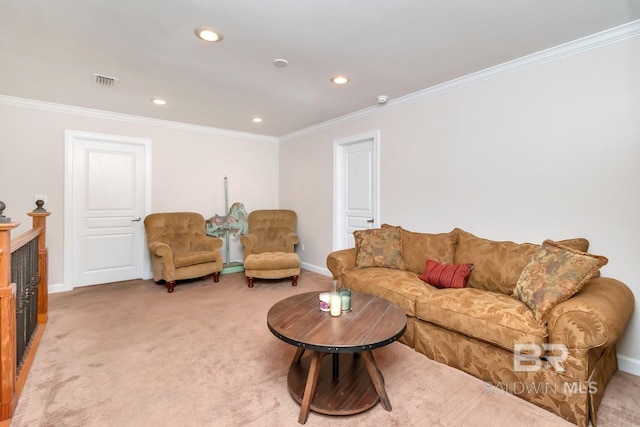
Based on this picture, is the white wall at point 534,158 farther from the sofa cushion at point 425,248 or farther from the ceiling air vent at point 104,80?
the ceiling air vent at point 104,80

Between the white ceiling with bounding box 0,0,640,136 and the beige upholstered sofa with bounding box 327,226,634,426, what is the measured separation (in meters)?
1.54

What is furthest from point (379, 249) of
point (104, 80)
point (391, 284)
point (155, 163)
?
point (155, 163)

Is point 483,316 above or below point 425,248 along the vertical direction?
below

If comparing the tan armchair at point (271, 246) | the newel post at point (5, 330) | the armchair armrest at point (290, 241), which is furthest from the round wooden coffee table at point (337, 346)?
the armchair armrest at point (290, 241)

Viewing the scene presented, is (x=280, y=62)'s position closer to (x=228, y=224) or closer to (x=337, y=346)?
(x=337, y=346)

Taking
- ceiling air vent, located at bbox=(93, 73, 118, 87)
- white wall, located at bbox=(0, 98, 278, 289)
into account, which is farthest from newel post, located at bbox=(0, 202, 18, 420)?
white wall, located at bbox=(0, 98, 278, 289)

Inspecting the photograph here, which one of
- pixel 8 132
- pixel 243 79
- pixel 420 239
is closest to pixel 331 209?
pixel 420 239

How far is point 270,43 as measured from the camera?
2.35 metres

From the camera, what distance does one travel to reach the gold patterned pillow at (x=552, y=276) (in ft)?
6.10

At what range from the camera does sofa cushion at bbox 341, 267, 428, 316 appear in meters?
2.46

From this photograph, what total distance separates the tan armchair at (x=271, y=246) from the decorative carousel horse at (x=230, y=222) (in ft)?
0.73

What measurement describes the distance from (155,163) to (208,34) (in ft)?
9.65

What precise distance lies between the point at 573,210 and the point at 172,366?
10.5 ft

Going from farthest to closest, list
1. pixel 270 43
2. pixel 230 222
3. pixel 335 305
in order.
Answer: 1. pixel 230 222
2. pixel 270 43
3. pixel 335 305
